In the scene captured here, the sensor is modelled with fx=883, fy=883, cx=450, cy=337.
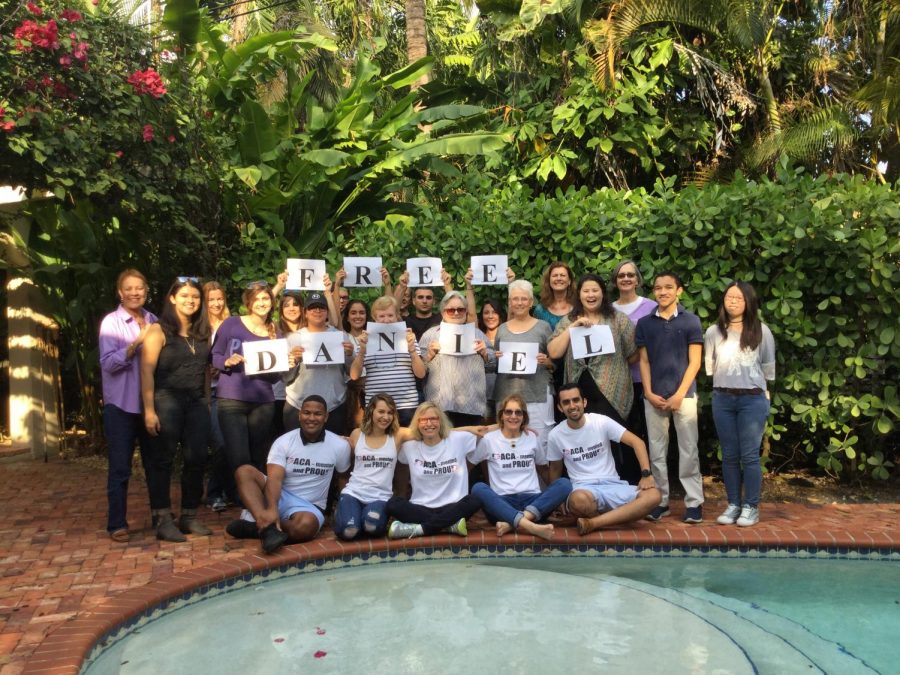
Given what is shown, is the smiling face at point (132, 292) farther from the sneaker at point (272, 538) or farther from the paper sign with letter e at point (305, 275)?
the sneaker at point (272, 538)

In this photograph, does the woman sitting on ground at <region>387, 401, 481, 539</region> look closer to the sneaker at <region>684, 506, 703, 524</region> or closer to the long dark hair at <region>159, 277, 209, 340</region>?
the sneaker at <region>684, 506, 703, 524</region>

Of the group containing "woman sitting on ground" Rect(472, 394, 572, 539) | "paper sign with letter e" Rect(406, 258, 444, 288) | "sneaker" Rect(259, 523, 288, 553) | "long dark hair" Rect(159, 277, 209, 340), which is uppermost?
"paper sign with letter e" Rect(406, 258, 444, 288)

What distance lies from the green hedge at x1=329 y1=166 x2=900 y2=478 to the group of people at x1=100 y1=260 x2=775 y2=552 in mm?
884

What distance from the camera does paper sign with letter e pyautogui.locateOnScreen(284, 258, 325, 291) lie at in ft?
23.5

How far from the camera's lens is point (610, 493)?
20.0ft

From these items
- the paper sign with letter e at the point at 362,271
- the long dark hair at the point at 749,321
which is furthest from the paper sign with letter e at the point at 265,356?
the long dark hair at the point at 749,321

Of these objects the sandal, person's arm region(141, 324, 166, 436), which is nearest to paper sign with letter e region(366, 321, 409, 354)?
person's arm region(141, 324, 166, 436)

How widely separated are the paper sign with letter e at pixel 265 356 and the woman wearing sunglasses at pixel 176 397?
43cm

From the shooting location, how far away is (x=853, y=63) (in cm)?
1273

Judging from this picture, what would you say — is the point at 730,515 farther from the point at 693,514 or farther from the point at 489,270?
the point at 489,270

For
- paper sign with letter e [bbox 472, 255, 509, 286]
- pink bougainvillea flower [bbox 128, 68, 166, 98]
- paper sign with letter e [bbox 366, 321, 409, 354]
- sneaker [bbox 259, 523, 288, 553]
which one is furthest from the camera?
pink bougainvillea flower [bbox 128, 68, 166, 98]

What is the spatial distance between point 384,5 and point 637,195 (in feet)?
65.7

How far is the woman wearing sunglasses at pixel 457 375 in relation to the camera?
655 centimetres

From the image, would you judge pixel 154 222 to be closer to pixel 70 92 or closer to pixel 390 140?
pixel 70 92
